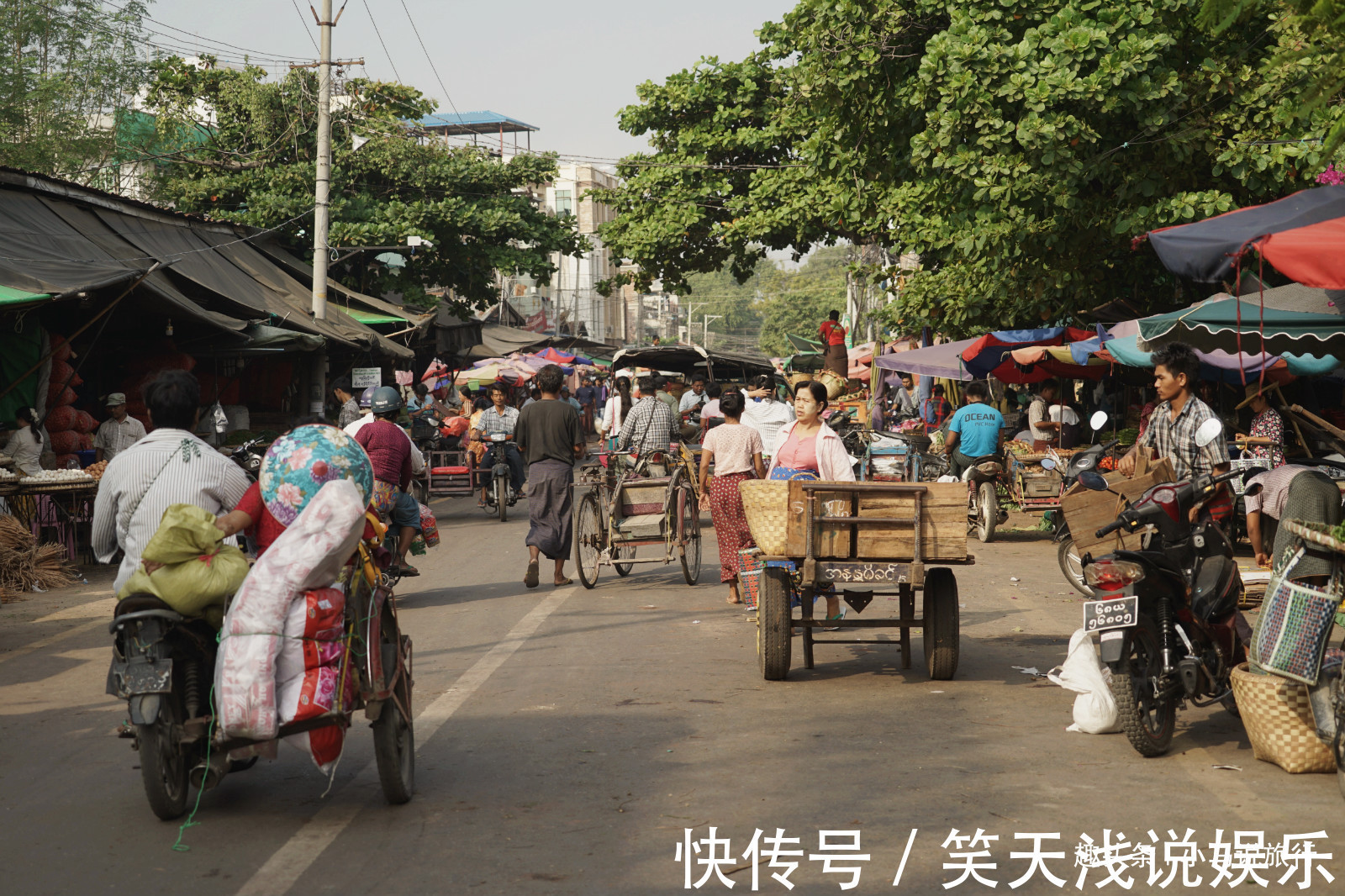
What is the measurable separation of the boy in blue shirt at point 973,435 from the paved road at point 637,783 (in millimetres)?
6974

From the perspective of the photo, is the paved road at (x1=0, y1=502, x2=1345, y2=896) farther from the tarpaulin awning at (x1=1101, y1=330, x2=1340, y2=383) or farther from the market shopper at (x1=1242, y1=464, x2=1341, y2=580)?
the tarpaulin awning at (x1=1101, y1=330, x2=1340, y2=383)

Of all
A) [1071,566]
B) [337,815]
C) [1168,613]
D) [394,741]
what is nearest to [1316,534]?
[1168,613]

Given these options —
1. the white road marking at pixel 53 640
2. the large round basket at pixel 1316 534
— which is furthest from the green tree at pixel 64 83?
the large round basket at pixel 1316 534

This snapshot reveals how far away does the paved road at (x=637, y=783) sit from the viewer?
14.1 feet

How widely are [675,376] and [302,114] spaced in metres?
12.1

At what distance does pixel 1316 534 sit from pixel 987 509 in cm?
985

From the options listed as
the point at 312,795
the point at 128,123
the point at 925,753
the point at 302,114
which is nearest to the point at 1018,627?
the point at 925,753

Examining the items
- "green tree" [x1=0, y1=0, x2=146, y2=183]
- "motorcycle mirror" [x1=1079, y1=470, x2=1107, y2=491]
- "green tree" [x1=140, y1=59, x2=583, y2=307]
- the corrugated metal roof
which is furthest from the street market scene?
the corrugated metal roof

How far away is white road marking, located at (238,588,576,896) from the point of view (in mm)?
4188

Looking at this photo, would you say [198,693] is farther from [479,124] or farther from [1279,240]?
[479,124]

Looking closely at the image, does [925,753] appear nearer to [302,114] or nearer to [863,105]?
[863,105]

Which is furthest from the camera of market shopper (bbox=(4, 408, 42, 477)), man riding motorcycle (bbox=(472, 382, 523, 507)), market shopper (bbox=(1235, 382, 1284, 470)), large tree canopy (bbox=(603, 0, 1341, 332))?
man riding motorcycle (bbox=(472, 382, 523, 507))

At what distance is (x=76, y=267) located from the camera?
13164 millimetres

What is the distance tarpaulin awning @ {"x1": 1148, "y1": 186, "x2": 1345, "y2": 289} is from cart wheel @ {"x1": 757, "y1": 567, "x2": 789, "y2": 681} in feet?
11.5
